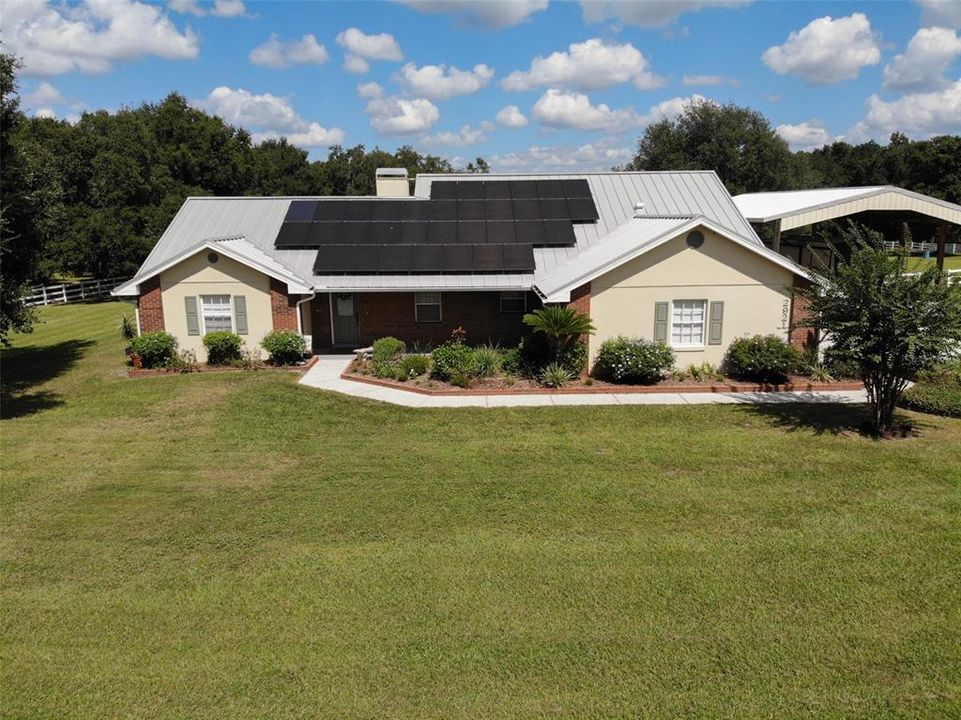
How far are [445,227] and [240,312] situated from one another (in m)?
7.15

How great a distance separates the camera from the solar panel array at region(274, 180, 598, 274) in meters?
22.0

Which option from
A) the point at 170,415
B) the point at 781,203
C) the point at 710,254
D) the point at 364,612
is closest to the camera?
the point at 364,612

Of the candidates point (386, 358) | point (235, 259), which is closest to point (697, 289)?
point (386, 358)

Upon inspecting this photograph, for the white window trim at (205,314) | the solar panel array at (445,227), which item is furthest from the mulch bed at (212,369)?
the solar panel array at (445,227)

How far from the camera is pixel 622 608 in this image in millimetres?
8109

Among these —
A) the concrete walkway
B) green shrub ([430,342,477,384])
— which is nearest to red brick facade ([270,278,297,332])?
the concrete walkway

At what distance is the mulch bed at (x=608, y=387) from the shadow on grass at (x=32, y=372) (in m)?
8.68

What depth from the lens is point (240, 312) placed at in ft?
69.2

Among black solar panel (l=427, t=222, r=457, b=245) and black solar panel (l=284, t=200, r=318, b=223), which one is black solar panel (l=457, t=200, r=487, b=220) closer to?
black solar panel (l=427, t=222, r=457, b=245)

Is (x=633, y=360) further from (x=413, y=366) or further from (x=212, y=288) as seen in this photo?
(x=212, y=288)

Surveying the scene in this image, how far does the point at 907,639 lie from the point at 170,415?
576 inches

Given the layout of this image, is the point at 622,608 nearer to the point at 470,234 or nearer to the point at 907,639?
the point at 907,639

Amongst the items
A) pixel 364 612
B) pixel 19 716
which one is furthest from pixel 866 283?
pixel 19 716

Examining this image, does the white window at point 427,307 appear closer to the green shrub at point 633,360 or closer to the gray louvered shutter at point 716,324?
the green shrub at point 633,360
